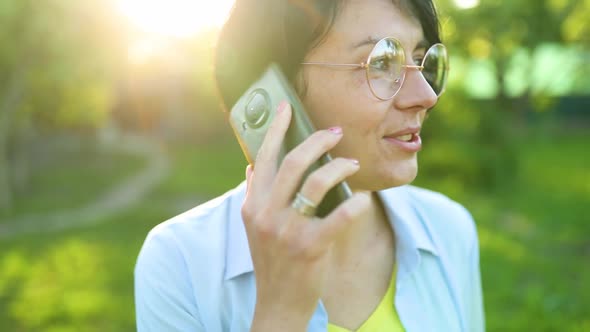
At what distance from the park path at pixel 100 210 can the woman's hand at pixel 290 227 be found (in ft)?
32.2

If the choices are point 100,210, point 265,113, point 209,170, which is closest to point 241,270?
point 265,113

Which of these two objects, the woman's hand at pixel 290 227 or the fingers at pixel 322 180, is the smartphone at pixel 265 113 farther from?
the fingers at pixel 322 180

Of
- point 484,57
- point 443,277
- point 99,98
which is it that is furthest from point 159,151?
point 443,277

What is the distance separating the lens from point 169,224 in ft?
5.93

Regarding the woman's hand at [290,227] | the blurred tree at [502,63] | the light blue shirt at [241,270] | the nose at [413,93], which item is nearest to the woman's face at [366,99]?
the nose at [413,93]

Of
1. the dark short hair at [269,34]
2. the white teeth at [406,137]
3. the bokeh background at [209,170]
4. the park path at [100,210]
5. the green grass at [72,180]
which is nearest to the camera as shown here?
the dark short hair at [269,34]

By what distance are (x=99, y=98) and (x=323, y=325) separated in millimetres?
17633

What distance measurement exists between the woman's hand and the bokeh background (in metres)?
0.67

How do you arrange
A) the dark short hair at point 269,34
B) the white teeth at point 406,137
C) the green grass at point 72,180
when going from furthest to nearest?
the green grass at point 72,180 < the white teeth at point 406,137 < the dark short hair at point 269,34

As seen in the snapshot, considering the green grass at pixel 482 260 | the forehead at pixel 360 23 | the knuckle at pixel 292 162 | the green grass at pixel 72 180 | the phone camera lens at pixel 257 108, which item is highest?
the forehead at pixel 360 23

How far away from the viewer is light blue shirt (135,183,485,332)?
1706 millimetres

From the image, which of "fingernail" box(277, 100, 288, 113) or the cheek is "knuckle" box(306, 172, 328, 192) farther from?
the cheek

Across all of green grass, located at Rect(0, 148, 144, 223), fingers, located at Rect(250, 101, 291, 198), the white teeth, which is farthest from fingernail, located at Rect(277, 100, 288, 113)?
green grass, located at Rect(0, 148, 144, 223)

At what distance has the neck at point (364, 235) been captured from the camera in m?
2.02
